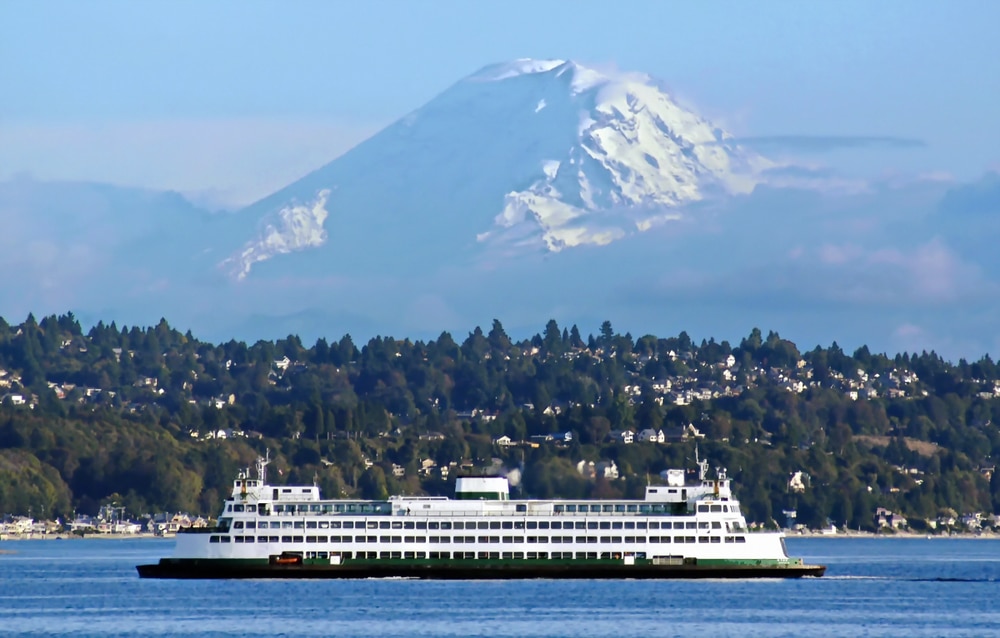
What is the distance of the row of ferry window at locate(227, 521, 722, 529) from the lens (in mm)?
→ 152125

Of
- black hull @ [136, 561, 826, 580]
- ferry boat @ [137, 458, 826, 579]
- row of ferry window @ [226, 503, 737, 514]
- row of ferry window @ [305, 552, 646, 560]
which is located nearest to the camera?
black hull @ [136, 561, 826, 580]

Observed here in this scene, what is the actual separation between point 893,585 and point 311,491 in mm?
38113

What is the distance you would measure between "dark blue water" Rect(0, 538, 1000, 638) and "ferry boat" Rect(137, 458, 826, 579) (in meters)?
1.20

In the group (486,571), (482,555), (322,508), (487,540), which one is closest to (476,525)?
(487,540)

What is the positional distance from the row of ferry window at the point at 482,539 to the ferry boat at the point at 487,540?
0.20 feet

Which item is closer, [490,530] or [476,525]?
[490,530]

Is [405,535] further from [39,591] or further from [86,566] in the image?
[86,566]

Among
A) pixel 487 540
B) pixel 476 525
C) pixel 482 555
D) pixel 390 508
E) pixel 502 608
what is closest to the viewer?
pixel 502 608

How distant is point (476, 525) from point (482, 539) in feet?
3.10

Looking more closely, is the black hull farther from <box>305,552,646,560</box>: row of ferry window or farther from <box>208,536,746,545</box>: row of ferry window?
<box>208,536,746,545</box>: row of ferry window

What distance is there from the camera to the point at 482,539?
15338cm

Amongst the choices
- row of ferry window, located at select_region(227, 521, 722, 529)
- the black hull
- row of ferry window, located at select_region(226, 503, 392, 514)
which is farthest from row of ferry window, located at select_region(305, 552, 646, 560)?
row of ferry window, located at select_region(226, 503, 392, 514)

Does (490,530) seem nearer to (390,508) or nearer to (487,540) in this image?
(487,540)

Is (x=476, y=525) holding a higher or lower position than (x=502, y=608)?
higher
